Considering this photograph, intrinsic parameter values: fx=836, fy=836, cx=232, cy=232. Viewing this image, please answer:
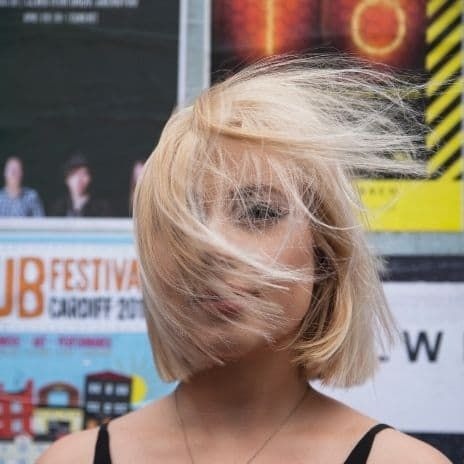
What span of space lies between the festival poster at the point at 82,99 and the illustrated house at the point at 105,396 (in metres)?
0.49

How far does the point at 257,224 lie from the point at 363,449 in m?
0.39

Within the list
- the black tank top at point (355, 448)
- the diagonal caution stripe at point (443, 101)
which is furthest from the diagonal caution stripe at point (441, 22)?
the black tank top at point (355, 448)

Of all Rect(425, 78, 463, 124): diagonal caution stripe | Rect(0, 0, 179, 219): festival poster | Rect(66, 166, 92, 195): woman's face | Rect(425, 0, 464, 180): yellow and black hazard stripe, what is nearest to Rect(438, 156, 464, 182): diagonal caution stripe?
Rect(425, 0, 464, 180): yellow and black hazard stripe

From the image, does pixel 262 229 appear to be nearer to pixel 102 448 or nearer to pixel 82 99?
pixel 102 448

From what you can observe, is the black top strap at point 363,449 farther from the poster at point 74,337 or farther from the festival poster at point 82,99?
the festival poster at point 82,99

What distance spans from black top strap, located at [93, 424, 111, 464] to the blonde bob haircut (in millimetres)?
146

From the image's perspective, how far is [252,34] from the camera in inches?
99.7

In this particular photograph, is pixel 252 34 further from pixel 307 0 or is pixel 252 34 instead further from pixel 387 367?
pixel 387 367

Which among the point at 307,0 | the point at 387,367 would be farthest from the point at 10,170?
the point at 387,367

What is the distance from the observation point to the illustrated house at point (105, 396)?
2521 millimetres

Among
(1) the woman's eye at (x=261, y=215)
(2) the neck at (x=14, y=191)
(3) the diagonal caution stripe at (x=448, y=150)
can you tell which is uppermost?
(1) the woman's eye at (x=261, y=215)

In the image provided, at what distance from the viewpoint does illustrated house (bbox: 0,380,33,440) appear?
8.32 ft

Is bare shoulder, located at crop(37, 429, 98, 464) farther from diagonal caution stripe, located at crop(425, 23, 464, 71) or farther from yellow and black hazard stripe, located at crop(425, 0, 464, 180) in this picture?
diagonal caution stripe, located at crop(425, 23, 464, 71)

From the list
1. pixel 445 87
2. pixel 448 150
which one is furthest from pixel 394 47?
pixel 448 150
